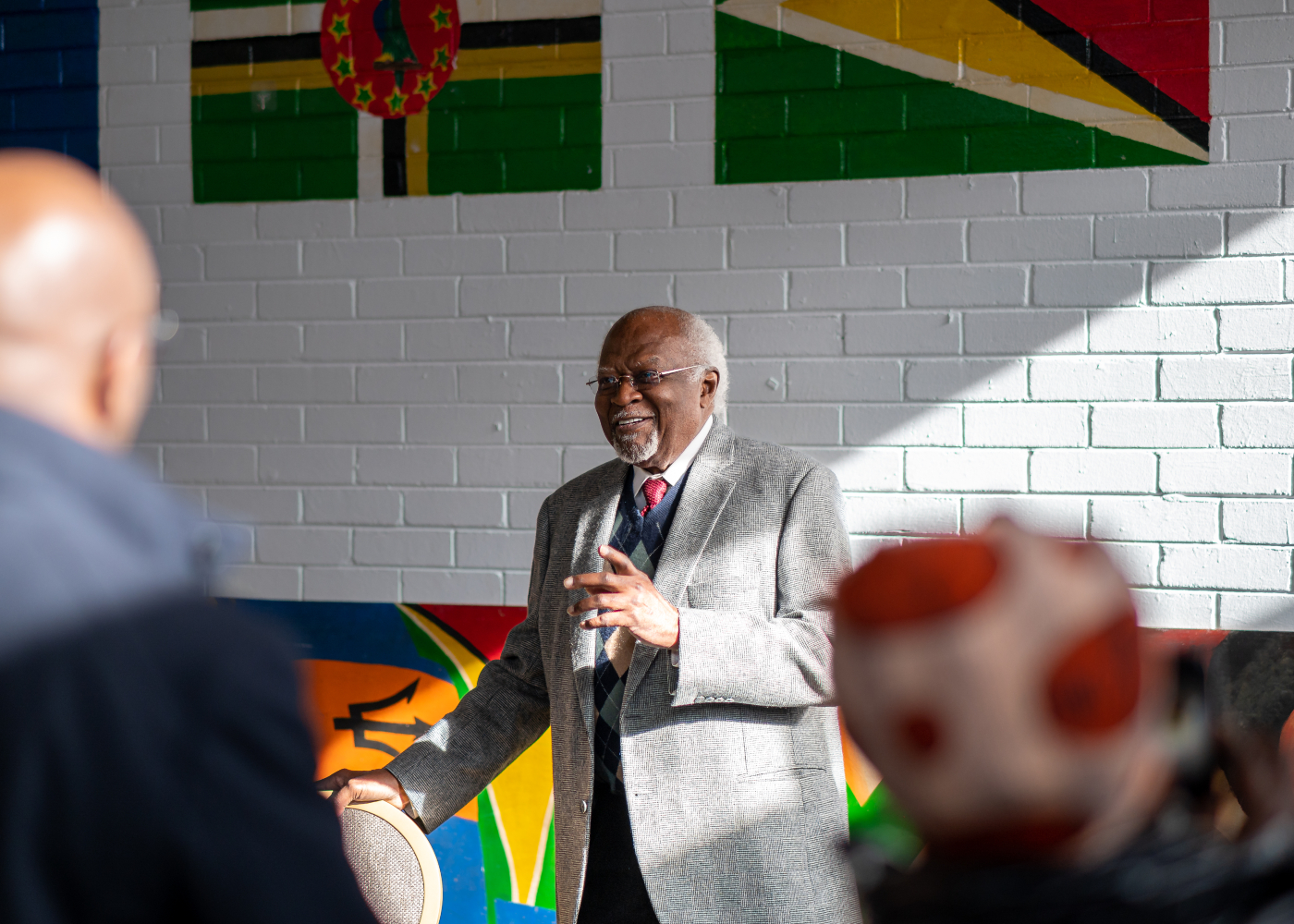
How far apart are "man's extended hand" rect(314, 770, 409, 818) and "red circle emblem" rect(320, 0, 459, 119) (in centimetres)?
195

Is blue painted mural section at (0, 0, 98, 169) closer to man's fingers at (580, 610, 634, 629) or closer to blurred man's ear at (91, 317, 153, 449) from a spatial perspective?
man's fingers at (580, 610, 634, 629)

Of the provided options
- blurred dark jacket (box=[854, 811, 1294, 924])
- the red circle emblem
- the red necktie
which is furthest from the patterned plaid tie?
the red circle emblem

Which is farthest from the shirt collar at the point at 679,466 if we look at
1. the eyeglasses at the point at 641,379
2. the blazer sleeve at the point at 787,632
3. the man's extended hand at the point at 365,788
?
the man's extended hand at the point at 365,788

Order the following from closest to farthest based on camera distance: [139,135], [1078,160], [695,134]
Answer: [1078,160], [695,134], [139,135]

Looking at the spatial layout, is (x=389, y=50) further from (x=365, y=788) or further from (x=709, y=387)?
(x=365, y=788)

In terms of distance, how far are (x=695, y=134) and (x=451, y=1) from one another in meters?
0.80

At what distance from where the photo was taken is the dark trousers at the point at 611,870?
5.71ft

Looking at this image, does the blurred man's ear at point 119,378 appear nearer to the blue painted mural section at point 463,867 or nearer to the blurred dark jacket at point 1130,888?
the blurred dark jacket at point 1130,888

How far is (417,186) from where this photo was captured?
2.97 meters

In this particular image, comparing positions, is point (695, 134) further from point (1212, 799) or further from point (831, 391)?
point (1212, 799)

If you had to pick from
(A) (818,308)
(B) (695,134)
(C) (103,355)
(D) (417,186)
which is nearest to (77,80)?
(D) (417,186)

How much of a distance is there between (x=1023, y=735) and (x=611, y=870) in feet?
4.78

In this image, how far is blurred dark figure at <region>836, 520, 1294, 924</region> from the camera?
1.44 ft

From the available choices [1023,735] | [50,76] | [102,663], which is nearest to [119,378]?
[102,663]
